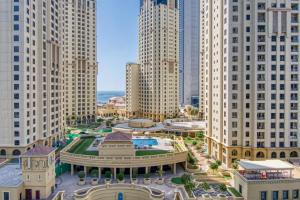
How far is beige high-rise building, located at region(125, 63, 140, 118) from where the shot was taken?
15000cm

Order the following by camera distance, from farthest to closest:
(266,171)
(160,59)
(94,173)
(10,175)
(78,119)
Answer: (160,59), (78,119), (94,173), (10,175), (266,171)

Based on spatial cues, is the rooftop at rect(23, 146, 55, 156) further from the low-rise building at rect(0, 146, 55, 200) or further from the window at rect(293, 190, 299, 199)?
the window at rect(293, 190, 299, 199)

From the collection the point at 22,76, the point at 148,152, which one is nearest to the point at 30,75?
the point at 22,76

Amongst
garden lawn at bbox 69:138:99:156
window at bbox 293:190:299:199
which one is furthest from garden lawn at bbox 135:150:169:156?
window at bbox 293:190:299:199

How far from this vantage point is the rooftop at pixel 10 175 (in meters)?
50.3

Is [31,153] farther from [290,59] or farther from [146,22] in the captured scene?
[146,22]

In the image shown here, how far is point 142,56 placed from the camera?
15025 cm

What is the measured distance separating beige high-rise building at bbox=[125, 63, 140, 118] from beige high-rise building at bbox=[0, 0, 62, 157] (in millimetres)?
71966

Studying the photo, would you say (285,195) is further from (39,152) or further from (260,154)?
(39,152)

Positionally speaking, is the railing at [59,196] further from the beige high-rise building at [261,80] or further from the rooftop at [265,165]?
the beige high-rise building at [261,80]

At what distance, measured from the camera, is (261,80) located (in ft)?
227

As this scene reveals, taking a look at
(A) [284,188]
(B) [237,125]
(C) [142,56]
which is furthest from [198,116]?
(A) [284,188]

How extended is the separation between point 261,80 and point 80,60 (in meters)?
88.1

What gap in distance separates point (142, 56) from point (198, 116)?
127 ft
